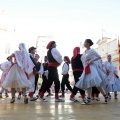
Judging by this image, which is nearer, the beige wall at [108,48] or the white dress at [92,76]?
the white dress at [92,76]

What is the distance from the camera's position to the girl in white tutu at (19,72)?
6848 mm

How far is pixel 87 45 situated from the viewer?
6.78 m

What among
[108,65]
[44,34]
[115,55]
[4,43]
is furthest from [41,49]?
[108,65]

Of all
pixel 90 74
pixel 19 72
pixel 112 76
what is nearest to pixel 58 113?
pixel 90 74

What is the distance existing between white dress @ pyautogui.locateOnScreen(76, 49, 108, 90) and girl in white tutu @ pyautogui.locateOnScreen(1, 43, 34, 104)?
1406mm

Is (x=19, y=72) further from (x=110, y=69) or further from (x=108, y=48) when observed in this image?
(x=108, y=48)

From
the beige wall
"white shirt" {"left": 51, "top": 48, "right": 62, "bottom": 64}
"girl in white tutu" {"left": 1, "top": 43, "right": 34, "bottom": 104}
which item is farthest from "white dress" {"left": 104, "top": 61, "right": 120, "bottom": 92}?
the beige wall

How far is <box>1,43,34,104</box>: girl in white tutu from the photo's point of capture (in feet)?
22.5

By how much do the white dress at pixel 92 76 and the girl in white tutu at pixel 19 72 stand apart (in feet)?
4.61

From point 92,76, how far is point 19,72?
6.31ft

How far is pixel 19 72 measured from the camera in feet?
22.9

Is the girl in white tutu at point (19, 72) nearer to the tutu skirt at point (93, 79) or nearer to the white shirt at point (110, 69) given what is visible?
the tutu skirt at point (93, 79)

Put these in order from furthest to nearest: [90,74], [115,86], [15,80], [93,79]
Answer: [115,86]
[15,80]
[90,74]
[93,79]

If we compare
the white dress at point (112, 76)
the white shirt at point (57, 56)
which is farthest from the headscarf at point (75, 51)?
the white dress at point (112, 76)
